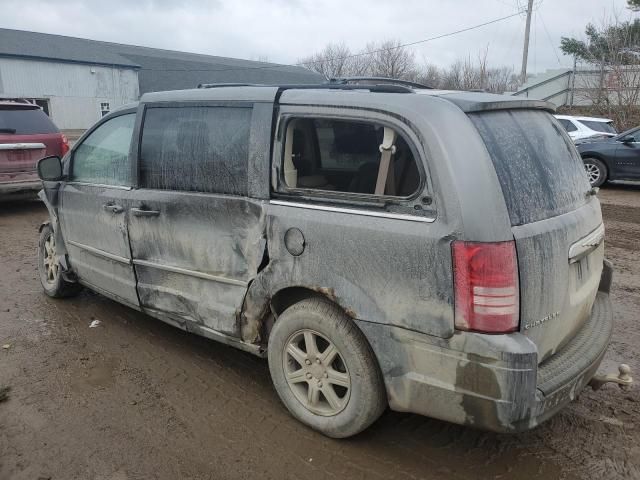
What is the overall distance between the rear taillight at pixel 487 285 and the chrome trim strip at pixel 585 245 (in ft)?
1.71

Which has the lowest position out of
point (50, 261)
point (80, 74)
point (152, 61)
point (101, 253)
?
point (50, 261)

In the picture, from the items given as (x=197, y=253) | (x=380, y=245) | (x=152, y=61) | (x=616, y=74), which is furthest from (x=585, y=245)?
→ (x=152, y=61)

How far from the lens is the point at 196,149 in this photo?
3.49 metres

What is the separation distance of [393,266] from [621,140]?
11.4m

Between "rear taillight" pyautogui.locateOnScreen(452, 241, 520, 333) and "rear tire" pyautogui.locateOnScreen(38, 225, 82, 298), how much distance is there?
3.99m

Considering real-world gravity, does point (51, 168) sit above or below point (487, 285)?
above

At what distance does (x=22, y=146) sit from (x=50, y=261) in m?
4.33

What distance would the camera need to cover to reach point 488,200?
2.37 m

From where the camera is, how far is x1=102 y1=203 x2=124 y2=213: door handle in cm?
397

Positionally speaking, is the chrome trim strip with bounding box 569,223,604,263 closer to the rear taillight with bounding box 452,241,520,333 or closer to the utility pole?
the rear taillight with bounding box 452,241,520,333

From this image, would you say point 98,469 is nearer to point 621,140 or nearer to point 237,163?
point 237,163

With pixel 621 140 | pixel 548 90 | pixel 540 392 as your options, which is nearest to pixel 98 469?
pixel 540 392

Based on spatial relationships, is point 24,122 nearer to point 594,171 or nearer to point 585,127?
point 594,171

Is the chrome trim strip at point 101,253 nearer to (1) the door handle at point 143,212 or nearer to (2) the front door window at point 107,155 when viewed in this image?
(1) the door handle at point 143,212
